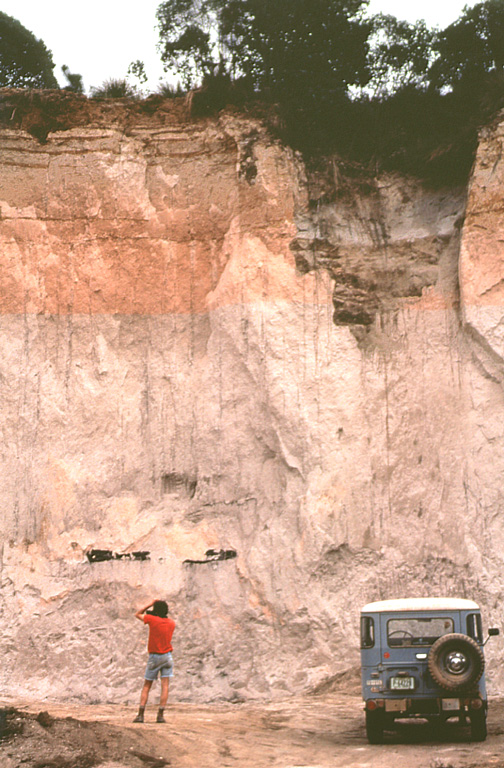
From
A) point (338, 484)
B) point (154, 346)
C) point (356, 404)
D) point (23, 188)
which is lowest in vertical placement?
point (338, 484)

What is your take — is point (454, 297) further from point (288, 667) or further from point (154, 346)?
point (288, 667)

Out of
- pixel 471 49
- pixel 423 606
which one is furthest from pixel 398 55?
pixel 423 606

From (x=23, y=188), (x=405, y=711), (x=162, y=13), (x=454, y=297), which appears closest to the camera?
(x=405, y=711)

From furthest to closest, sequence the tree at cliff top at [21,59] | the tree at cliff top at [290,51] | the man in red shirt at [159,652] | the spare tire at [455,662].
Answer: the tree at cliff top at [21,59] → the tree at cliff top at [290,51] → the man in red shirt at [159,652] → the spare tire at [455,662]

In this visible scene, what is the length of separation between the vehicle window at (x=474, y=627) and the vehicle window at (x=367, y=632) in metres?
1.06

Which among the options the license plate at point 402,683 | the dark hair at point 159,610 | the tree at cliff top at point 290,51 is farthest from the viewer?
the tree at cliff top at point 290,51

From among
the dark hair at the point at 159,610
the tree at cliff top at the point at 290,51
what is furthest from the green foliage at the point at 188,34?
the dark hair at the point at 159,610

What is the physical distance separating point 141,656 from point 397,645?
5.99 metres

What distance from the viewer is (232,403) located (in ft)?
51.8

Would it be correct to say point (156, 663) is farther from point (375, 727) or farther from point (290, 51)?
point (290, 51)

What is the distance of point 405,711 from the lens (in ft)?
30.3

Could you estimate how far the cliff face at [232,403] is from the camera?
1427 cm

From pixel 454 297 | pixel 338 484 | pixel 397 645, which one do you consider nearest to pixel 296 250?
pixel 454 297

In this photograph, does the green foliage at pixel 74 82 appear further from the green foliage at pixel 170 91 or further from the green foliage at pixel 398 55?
the green foliage at pixel 398 55
